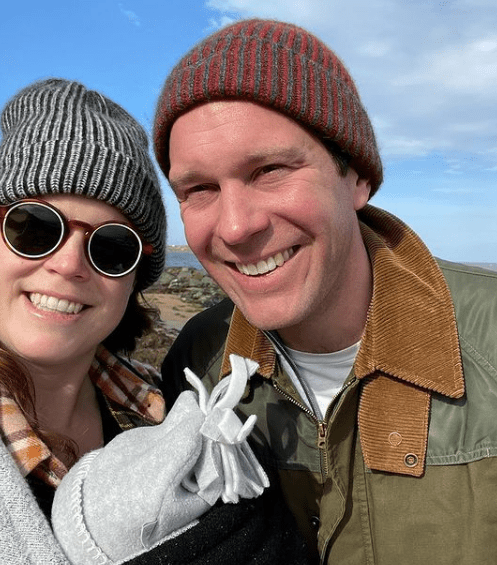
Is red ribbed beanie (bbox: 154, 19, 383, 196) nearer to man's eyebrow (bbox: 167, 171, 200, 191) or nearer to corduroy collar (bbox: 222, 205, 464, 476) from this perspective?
man's eyebrow (bbox: 167, 171, 200, 191)

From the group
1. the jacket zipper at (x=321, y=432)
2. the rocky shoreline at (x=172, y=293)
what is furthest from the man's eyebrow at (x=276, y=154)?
the rocky shoreline at (x=172, y=293)

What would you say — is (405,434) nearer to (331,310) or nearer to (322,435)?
(322,435)

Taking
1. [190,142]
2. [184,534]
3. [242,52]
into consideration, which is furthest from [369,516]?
[242,52]

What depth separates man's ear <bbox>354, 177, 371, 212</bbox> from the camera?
2665 millimetres

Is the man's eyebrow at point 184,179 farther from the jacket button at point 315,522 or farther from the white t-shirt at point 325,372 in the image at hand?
the jacket button at point 315,522

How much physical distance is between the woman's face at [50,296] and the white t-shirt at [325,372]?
104cm

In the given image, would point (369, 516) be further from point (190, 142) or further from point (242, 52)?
point (242, 52)

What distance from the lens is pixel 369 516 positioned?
2.34m

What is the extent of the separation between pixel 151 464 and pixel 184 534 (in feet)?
0.80

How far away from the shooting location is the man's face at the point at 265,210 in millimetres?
2193

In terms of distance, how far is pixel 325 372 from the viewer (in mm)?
2617

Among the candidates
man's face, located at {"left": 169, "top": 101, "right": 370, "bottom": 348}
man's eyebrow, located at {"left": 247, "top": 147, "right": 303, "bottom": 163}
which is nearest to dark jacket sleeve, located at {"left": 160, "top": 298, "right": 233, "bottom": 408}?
man's face, located at {"left": 169, "top": 101, "right": 370, "bottom": 348}

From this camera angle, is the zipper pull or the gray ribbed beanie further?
the zipper pull

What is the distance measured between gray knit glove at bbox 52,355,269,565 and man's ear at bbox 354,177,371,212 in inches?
51.1
